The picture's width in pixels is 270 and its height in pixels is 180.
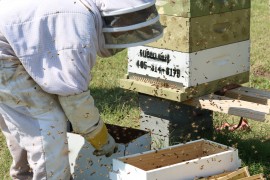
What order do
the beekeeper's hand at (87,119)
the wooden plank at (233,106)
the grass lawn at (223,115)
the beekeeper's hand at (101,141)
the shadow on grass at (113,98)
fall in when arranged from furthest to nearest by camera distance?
the shadow on grass at (113,98)
the grass lawn at (223,115)
the wooden plank at (233,106)
the beekeeper's hand at (101,141)
the beekeeper's hand at (87,119)

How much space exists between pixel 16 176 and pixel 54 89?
1041 millimetres

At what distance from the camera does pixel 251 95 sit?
14.2 ft

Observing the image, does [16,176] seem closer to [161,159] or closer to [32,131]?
[32,131]

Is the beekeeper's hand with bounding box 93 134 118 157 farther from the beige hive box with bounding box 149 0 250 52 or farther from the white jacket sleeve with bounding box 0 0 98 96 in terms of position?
the beige hive box with bounding box 149 0 250 52

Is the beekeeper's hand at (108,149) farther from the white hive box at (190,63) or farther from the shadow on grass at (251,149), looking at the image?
the shadow on grass at (251,149)

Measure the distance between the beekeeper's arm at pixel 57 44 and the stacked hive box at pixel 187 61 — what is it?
96 centimetres

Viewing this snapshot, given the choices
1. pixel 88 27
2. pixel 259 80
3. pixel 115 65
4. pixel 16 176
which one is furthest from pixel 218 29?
pixel 115 65

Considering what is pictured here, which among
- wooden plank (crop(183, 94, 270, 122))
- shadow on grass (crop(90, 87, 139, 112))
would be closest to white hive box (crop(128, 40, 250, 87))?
wooden plank (crop(183, 94, 270, 122))

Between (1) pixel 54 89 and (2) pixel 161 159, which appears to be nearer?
(1) pixel 54 89

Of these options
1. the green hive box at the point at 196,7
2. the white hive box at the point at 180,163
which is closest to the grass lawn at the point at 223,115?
the white hive box at the point at 180,163

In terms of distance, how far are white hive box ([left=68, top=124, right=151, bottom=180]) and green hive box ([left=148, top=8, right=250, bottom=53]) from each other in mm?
661

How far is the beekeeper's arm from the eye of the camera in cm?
333

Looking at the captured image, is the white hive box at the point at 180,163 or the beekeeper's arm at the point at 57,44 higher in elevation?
the beekeeper's arm at the point at 57,44

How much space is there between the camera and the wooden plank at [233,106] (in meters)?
3.94
